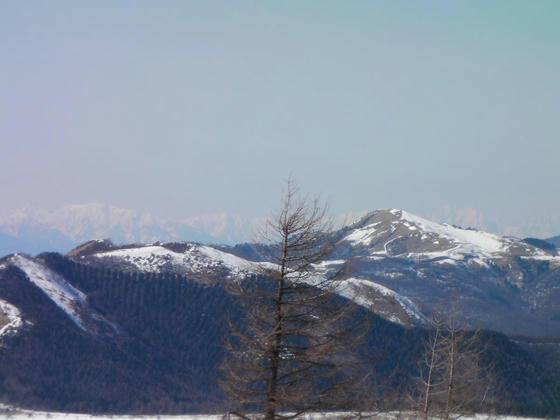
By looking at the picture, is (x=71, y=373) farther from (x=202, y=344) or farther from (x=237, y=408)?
(x=237, y=408)

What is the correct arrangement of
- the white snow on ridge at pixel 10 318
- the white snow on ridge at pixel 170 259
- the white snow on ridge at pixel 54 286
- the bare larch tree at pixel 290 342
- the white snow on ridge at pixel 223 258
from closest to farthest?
1. the bare larch tree at pixel 290 342
2. the white snow on ridge at pixel 10 318
3. the white snow on ridge at pixel 54 286
4. the white snow on ridge at pixel 170 259
5. the white snow on ridge at pixel 223 258

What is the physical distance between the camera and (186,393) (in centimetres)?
10456

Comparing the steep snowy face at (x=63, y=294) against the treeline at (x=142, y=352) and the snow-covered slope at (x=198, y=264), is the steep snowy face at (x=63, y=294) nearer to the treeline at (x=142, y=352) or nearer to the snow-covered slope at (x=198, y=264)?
the treeline at (x=142, y=352)

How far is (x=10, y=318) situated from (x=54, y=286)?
59.1 feet

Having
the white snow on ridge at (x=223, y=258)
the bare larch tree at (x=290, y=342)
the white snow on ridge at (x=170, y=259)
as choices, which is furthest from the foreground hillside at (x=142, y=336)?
the bare larch tree at (x=290, y=342)

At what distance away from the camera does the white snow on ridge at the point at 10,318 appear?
99.4m

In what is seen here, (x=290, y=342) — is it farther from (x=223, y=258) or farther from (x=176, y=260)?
(x=223, y=258)

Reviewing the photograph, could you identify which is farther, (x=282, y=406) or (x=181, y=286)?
(x=181, y=286)

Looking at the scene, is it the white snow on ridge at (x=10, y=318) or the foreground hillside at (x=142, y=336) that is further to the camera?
the white snow on ridge at (x=10, y=318)

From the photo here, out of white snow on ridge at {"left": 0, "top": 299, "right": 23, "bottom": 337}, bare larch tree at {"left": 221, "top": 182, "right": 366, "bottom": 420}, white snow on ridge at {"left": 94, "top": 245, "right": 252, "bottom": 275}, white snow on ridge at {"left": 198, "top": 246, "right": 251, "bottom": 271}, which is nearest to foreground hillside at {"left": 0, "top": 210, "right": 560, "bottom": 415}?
white snow on ridge at {"left": 0, "top": 299, "right": 23, "bottom": 337}

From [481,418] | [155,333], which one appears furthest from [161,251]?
[481,418]

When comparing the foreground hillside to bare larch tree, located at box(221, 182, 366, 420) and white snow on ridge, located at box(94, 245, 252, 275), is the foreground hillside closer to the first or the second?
white snow on ridge, located at box(94, 245, 252, 275)

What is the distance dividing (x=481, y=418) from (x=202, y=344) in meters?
83.4

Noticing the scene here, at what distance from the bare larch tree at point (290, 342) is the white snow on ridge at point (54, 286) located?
3715 inches
